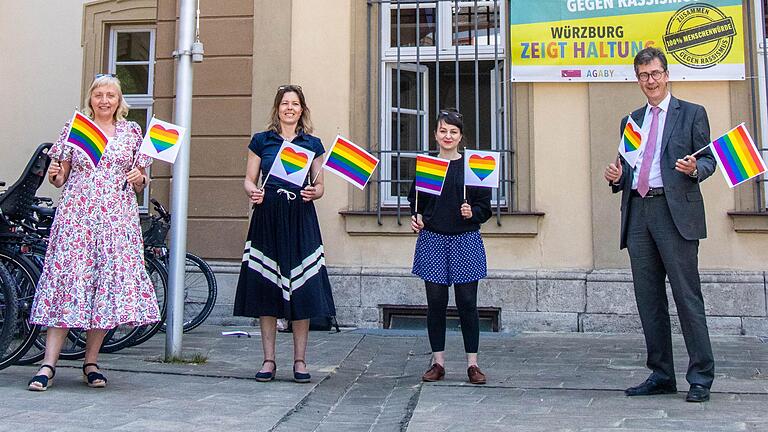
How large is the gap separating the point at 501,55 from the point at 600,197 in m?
1.61

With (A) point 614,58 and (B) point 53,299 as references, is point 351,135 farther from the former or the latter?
(B) point 53,299

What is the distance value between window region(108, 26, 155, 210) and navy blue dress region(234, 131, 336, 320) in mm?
4935

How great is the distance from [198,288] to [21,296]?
2.49 m

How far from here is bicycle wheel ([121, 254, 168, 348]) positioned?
19.8 ft

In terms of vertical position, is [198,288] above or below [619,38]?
below

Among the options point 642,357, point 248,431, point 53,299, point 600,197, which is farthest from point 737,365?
point 53,299

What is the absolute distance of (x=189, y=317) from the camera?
23.6 ft

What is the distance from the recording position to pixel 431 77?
25.9 ft

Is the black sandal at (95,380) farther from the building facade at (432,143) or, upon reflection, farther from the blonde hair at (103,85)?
the building facade at (432,143)

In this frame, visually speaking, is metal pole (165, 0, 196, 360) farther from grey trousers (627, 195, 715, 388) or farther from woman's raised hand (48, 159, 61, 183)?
grey trousers (627, 195, 715, 388)

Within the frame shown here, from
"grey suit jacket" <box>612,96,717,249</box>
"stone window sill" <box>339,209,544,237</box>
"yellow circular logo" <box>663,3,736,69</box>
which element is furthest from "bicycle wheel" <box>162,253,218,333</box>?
"yellow circular logo" <box>663,3,736,69</box>

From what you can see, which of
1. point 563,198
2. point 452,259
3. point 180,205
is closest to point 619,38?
point 563,198

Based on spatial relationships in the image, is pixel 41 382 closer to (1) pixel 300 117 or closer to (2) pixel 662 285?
(1) pixel 300 117

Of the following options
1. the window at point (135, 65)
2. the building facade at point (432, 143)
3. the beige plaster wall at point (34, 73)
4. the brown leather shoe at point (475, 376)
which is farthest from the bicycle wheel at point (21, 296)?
the beige plaster wall at point (34, 73)
